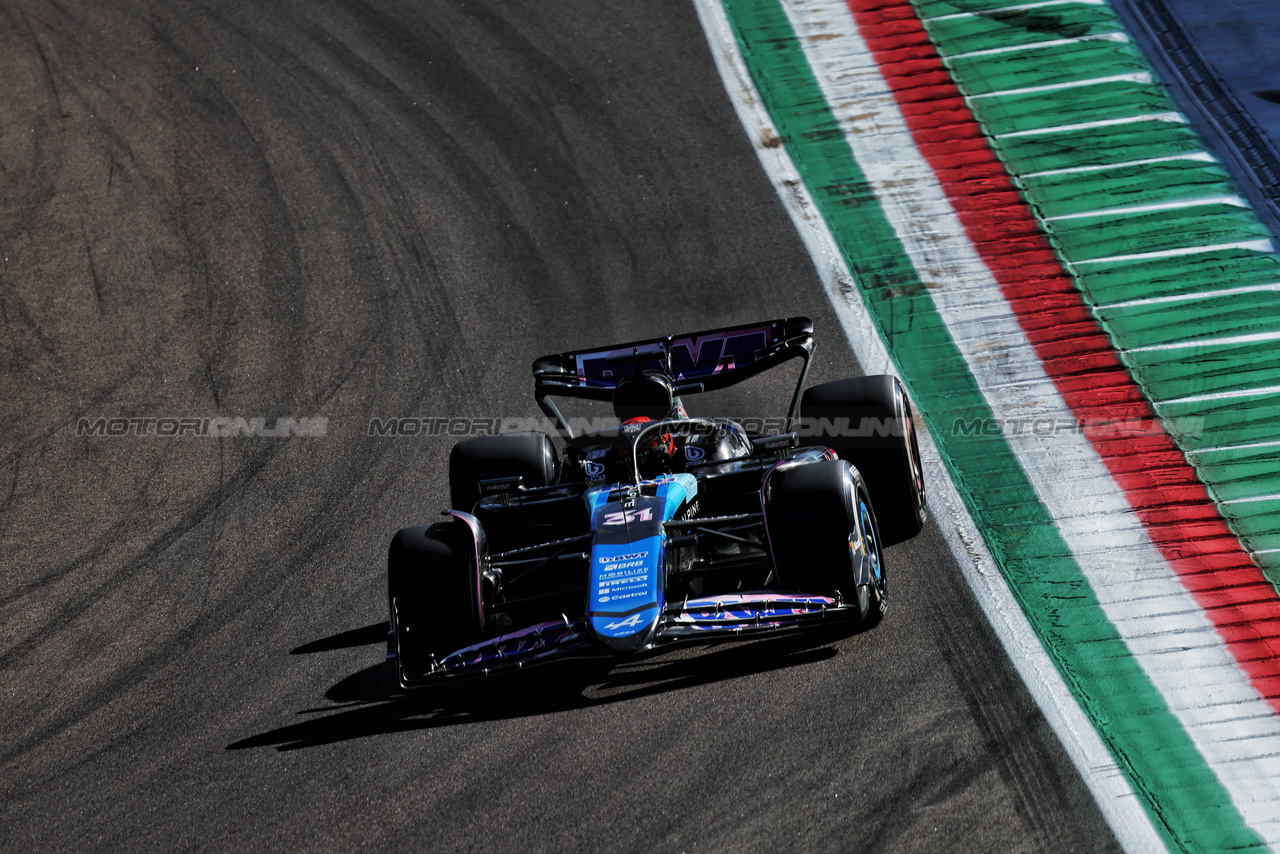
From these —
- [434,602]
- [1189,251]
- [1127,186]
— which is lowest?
[1189,251]

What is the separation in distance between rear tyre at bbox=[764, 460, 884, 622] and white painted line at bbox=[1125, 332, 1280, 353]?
395 centimetres

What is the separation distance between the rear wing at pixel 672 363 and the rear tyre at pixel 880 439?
249mm

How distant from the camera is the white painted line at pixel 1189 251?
10.3m

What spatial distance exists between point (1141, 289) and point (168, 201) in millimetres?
9690

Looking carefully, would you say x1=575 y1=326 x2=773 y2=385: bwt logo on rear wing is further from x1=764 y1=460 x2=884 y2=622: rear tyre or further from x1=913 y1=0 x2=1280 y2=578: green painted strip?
x1=913 y1=0 x2=1280 y2=578: green painted strip

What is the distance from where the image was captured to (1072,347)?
9734 millimetres

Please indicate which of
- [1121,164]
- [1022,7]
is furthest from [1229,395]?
[1022,7]

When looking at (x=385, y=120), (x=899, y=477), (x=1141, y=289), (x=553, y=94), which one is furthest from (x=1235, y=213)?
(x=385, y=120)

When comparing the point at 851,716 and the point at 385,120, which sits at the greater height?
the point at 385,120

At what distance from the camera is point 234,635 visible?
814cm

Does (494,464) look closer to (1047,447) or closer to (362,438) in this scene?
(362,438)

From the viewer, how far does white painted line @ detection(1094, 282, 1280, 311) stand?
992 cm

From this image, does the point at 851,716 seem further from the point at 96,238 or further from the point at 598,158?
the point at 96,238

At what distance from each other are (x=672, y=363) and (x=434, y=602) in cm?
244
